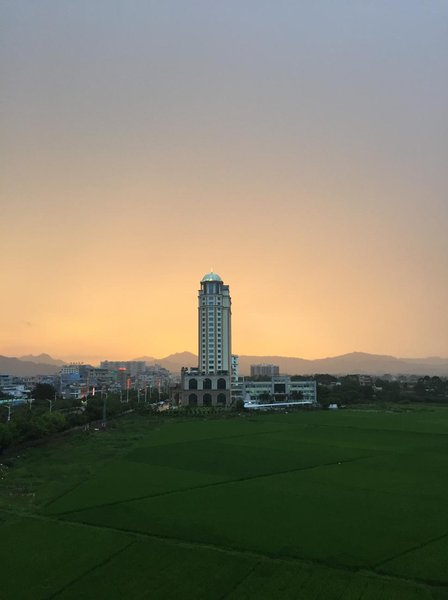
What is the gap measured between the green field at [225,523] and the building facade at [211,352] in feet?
213

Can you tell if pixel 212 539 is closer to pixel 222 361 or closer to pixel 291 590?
pixel 291 590

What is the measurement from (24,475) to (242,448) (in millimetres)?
18354

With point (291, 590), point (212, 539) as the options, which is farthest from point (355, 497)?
point (291, 590)

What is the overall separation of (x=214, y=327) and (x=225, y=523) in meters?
93.1

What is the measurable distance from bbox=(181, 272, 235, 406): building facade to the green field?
64.8m

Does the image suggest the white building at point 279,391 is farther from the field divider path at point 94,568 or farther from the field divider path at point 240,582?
the field divider path at point 240,582

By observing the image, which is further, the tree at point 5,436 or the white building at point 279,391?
the white building at point 279,391

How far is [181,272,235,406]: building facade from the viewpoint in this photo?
4176 inches

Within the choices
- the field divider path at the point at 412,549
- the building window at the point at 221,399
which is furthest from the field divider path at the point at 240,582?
the building window at the point at 221,399

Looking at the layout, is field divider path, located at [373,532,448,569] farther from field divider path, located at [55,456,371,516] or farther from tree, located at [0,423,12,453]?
tree, located at [0,423,12,453]

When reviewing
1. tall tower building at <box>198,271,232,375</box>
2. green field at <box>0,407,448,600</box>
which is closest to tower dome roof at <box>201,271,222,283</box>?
tall tower building at <box>198,271,232,375</box>

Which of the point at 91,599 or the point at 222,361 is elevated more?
the point at 222,361

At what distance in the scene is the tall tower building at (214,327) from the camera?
112 metres

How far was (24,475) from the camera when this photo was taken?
3069 centimetres
